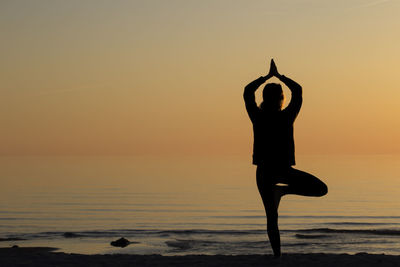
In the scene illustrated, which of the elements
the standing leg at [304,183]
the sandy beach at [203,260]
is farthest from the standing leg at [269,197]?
the sandy beach at [203,260]

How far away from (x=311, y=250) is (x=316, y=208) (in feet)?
79.0

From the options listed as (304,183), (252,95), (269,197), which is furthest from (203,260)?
(252,95)

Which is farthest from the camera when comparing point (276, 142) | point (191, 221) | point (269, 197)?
point (191, 221)

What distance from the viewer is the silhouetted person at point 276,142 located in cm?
864

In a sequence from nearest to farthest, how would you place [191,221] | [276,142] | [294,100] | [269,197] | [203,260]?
[276,142]
[294,100]
[269,197]
[203,260]
[191,221]

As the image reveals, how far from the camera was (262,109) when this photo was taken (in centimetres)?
891

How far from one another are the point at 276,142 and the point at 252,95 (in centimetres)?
78

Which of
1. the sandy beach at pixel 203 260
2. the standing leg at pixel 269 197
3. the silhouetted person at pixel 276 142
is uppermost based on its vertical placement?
the silhouetted person at pixel 276 142

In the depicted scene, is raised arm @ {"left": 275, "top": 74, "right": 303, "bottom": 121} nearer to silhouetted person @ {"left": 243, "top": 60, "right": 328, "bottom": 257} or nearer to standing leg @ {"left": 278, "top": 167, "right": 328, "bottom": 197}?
silhouetted person @ {"left": 243, "top": 60, "right": 328, "bottom": 257}

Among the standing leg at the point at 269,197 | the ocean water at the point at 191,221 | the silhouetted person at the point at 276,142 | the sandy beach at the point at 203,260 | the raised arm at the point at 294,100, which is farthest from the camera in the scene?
the ocean water at the point at 191,221

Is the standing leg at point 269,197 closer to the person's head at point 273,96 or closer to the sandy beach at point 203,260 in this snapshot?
the sandy beach at point 203,260

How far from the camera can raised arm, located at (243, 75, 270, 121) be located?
353 inches

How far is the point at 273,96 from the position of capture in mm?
8844

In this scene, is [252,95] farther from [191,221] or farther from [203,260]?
[191,221]
